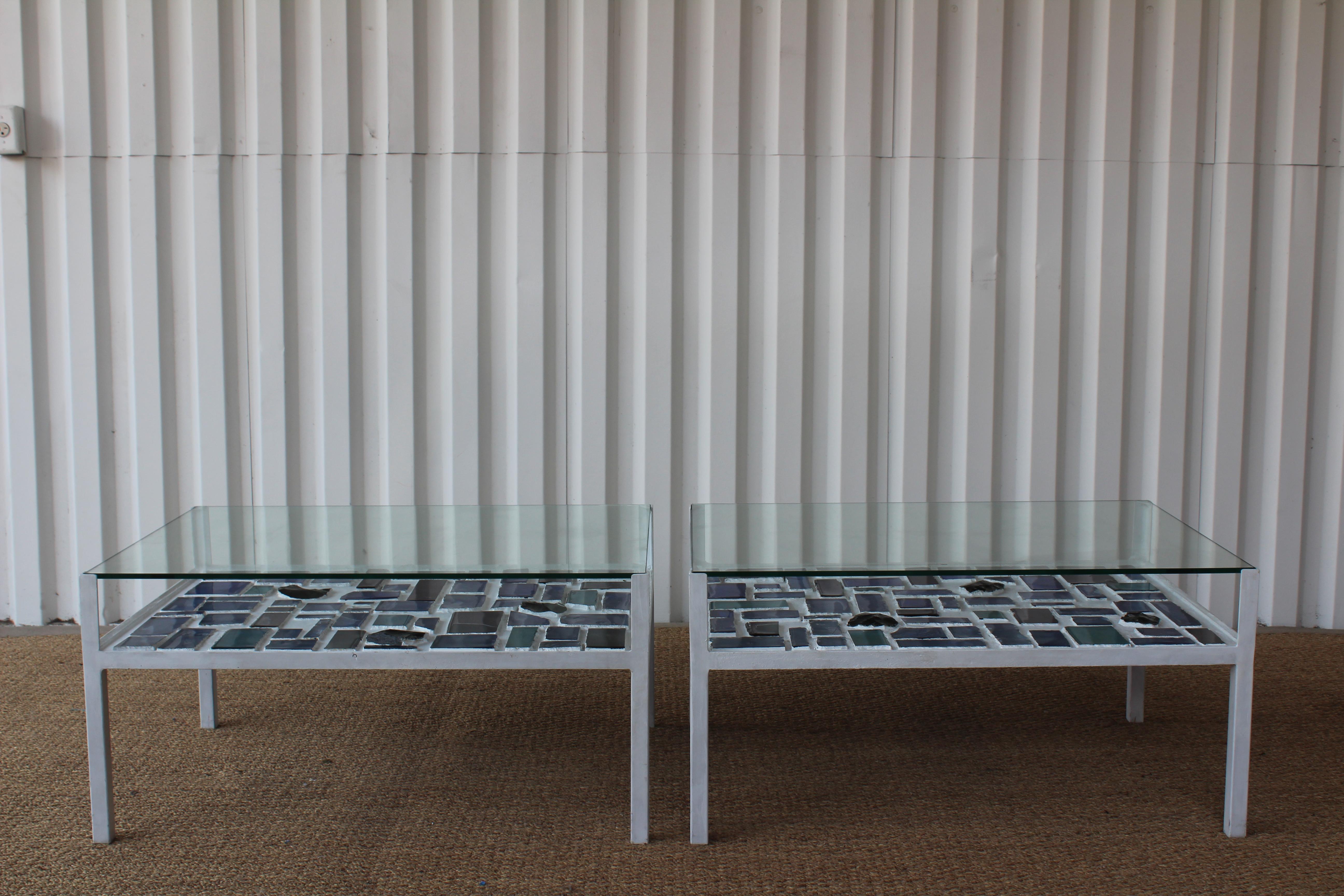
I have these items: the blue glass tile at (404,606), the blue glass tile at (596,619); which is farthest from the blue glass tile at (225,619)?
the blue glass tile at (596,619)

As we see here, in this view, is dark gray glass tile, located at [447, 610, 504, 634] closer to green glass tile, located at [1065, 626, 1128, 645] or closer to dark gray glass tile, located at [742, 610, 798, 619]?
dark gray glass tile, located at [742, 610, 798, 619]

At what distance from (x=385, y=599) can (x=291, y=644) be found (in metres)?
0.36

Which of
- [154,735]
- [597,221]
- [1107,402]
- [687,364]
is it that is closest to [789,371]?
[687,364]

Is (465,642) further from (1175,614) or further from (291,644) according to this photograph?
(1175,614)

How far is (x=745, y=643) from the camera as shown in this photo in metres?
2.45

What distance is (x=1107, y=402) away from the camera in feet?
13.2

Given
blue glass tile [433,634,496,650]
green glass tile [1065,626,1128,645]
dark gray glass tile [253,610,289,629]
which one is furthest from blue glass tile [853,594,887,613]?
dark gray glass tile [253,610,289,629]

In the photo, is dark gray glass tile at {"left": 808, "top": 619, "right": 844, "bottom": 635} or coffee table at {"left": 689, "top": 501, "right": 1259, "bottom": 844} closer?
coffee table at {"left": 689, "top": 501, "right": 1259, "bottom": 844}

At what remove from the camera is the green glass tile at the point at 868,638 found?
2414 mm

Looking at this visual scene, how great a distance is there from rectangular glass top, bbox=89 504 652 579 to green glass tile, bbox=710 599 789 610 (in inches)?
10.1

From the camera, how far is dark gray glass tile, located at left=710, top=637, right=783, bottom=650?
2426 millimetres

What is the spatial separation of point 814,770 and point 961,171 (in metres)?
2.26

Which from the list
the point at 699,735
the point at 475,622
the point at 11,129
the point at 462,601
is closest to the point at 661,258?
the point at 462,601

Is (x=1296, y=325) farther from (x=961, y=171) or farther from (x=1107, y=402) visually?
(x=961, y=171)
